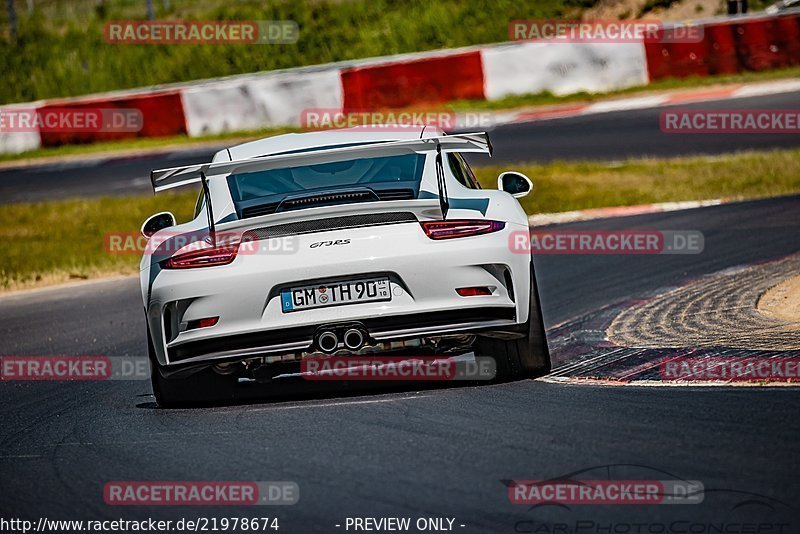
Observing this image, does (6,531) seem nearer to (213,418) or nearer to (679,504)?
(213,418)

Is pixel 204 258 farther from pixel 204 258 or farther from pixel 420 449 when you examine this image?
pixel 420 449

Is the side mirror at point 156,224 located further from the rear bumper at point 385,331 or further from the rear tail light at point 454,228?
the rear tail light at point 454,228

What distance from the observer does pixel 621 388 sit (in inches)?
250

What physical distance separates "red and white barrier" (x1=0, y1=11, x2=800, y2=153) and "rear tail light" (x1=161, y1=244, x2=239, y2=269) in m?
18.5

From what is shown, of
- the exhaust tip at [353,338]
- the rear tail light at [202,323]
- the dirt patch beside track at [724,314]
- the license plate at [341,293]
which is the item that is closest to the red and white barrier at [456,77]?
the dirt patch beside track at [724,314]

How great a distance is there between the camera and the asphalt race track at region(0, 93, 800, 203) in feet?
60.1

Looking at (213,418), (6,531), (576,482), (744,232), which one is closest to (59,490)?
(6,531)

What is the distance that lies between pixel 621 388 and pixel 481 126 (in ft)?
57.4

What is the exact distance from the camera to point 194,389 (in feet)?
22.9

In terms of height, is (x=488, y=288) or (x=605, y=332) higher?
(x=488, y=288)

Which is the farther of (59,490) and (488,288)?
(488,288)

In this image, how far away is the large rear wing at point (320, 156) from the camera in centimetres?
655

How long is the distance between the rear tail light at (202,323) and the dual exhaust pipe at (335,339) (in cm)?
51

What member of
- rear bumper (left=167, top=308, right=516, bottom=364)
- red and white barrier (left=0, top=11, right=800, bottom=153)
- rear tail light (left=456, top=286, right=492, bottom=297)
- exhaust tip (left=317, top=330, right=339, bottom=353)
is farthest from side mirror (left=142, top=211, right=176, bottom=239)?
red and white barrier (left=0, top=11, right=800, bottom=153)
